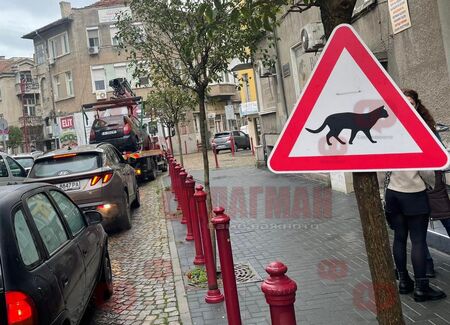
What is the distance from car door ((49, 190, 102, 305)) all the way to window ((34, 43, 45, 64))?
41.2 metres

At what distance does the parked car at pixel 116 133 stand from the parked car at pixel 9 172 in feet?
18.7

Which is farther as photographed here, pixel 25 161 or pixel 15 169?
pixel 25 161

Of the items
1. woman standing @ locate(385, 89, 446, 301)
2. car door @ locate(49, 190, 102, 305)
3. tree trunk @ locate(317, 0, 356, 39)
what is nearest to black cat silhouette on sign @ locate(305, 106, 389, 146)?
tree trunk @ locate(317, 0, 356, 39)

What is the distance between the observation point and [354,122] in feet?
7.34

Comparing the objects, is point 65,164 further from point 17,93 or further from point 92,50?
point 17,93

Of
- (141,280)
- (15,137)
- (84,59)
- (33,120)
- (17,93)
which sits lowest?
(141,280)

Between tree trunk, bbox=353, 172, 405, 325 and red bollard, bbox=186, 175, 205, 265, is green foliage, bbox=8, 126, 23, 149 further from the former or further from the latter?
tree trunk, bbox=353, 172, 405, 325

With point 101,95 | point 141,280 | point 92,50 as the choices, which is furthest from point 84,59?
point 141,280

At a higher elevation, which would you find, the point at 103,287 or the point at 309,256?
the point at 103,287

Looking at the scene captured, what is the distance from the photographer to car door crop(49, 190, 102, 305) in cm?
443

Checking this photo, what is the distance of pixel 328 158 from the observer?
7.57ft

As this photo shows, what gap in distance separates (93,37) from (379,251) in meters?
40.5

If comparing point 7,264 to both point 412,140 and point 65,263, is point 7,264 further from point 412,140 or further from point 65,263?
point 412,140

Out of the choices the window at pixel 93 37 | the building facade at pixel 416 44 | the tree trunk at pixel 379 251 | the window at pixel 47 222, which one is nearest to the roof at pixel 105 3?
the window at pixel 93 37
